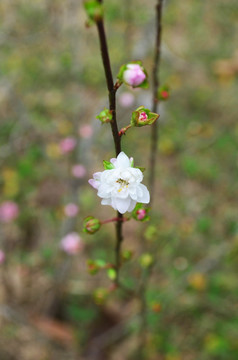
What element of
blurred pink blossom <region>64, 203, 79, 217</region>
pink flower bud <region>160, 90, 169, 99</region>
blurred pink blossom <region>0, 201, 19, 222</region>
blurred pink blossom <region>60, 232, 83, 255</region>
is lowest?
pink flower bud <region>160, 90, 169, 99</region>

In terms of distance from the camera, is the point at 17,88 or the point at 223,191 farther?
the point at 17,88

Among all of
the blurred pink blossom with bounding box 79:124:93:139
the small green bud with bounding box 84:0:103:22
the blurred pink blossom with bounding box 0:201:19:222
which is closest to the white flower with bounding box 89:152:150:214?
the small green bud with bounding box 84:0:103:22

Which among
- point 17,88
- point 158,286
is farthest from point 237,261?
point 17,88

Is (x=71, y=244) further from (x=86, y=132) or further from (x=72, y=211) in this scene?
(x=86, y=132)

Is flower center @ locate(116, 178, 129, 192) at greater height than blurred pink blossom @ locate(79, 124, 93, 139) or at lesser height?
lesser

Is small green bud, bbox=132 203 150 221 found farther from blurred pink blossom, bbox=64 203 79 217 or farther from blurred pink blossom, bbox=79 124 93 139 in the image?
blurred pink blossom, bbox=79 124 93 139

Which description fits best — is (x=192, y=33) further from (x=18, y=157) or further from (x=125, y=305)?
(x=125, y=305)
